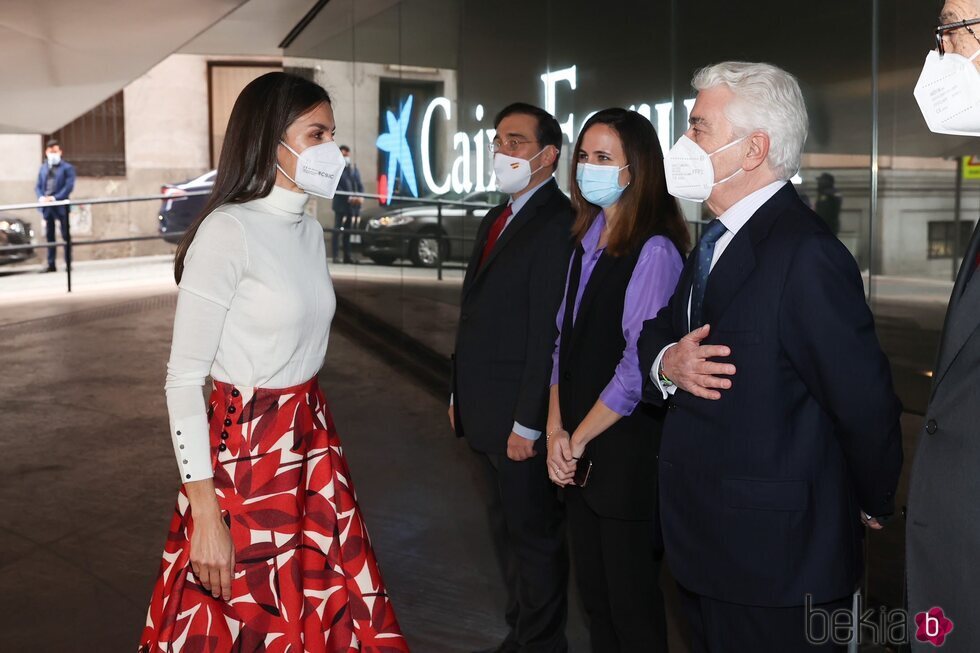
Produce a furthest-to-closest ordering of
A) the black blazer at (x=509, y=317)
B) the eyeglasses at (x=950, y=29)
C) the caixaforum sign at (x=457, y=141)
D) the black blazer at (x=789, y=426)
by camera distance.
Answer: the caixaforum sign at (x=457, y=141)
the black blazer at (x=509, y=317)
the black blazer at (x=789, y=426)
the eyeglasses at (x=950, y=29)

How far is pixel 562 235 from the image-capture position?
2904mm

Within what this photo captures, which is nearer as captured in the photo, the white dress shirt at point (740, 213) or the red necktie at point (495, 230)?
the white dress shirt at point (740, 213)

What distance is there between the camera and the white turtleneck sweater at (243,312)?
1.93 meters

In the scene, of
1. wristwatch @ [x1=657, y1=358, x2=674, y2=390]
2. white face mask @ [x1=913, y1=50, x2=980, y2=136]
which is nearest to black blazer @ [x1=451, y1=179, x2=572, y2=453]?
wristwatch @ [x1=657, y1=358, x2=674, y2=390]

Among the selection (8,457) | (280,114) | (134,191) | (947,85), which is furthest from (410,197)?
(134,191)

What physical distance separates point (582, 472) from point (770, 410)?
813 millimetres

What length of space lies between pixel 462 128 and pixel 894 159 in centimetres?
427

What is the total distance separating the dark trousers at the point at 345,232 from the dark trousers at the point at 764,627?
9.20 meters

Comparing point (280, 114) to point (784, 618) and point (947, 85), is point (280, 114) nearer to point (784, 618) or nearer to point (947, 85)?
point (947, 85)

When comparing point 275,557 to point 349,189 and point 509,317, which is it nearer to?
point 509,317

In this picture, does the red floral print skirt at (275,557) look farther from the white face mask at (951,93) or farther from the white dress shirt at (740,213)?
the white face mask at (951,93)

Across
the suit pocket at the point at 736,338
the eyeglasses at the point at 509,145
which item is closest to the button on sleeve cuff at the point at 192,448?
the suit pocket at the point at 736,338

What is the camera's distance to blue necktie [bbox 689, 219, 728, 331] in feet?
6.66

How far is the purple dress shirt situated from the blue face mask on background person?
223 mm
